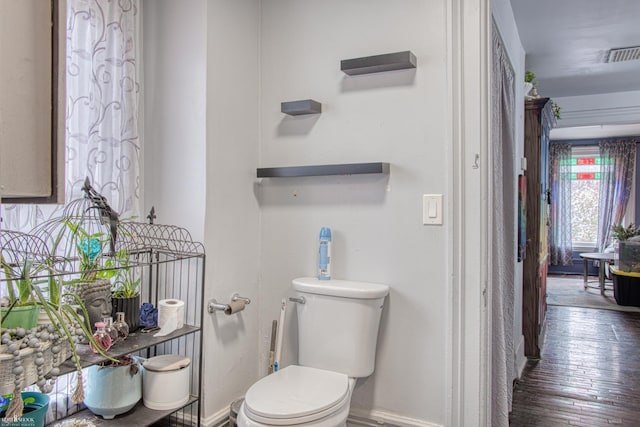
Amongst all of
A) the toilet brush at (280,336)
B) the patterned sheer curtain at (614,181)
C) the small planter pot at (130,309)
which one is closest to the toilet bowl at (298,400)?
the toilet brush at (280,336)

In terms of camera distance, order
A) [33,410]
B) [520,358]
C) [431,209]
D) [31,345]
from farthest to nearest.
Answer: [520,358] → [431,209] → [33,410] → [31,345]

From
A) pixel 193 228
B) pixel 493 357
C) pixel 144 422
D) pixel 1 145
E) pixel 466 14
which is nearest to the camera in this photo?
pixel 1 145

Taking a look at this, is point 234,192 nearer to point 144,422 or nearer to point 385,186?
point 385,186

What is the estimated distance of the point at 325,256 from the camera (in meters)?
2.11

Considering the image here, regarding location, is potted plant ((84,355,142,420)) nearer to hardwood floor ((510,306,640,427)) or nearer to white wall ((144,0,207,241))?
white wall ((144,0,207,241))

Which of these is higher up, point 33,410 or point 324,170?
point 324,170

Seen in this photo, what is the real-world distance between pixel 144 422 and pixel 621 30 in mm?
4128

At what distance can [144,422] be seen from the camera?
→ 1658mm

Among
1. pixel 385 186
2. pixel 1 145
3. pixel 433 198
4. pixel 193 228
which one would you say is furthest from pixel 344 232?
pixel 1 145

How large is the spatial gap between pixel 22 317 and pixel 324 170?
1.32m

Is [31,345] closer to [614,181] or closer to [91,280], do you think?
[91,280]

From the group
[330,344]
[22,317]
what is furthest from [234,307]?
[22,317]

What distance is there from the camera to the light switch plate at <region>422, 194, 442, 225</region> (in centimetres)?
192

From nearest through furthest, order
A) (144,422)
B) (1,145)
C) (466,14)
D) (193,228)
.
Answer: (1,145), (144,422), (466,14), (193,228)
